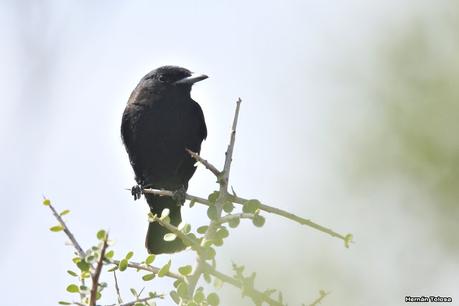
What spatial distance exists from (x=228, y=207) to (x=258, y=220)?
0.77 feet

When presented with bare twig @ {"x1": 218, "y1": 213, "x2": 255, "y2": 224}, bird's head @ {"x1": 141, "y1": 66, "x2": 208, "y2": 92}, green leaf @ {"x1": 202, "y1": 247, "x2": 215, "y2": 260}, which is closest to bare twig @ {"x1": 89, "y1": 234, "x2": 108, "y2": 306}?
green leaf @ {"x1": 202, "y1": 247, "x2": 215, "y2": 260}

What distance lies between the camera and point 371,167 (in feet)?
17.4

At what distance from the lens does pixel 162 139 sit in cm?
682

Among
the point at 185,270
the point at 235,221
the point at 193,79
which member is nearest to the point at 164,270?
the point at 185,270

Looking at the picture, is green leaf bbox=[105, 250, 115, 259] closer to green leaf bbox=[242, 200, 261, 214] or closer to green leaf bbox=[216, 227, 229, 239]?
green leaf bbox=[216, 227, 229, 239]

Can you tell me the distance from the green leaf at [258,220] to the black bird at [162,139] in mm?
3459

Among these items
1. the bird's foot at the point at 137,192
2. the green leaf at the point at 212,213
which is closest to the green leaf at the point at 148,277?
the green leaf at the point at 212,213

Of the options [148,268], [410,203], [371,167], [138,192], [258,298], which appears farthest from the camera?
[138,192]

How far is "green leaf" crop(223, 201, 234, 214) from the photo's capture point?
3395 mm

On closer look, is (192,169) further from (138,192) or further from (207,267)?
(207,267)

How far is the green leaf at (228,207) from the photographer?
3395mm

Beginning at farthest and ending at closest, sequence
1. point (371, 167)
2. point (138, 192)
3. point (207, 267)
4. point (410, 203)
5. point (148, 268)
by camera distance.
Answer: point (138, 192), point (371, 167), point (410, 203), point (148, 268), point (207, 267)

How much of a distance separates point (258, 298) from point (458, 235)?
77.9 inches

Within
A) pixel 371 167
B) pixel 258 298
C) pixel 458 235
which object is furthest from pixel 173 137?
pixel 258 298
